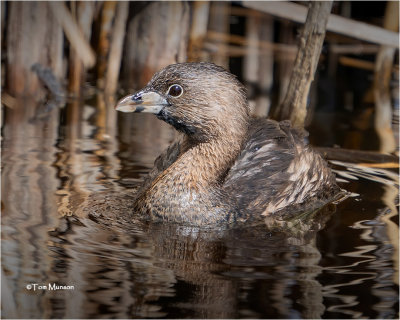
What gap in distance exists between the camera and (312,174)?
695 centimetres

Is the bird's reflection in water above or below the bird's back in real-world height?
below

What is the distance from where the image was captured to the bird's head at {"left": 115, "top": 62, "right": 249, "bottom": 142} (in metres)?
6.43

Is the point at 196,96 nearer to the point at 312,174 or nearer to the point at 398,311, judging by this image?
the point at 312,174

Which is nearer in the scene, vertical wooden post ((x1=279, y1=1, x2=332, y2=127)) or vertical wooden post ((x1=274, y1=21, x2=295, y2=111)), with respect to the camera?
vertical wooden post ((x1=279, y1=1, x2=332, y2=127))

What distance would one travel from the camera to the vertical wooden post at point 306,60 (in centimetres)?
802

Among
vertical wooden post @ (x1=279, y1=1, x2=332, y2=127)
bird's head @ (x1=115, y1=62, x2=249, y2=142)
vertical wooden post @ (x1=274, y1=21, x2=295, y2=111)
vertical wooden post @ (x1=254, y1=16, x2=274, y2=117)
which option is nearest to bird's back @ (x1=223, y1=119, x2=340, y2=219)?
bird's head @ (x1=115, y1=62, x2=249, y2=142)

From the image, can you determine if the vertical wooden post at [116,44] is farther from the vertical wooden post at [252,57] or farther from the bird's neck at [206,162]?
the bird's neck at [206,162]

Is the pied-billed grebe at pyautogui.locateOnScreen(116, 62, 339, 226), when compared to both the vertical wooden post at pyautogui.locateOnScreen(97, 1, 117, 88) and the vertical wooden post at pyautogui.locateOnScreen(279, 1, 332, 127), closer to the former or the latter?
the vertical wooden post at pyautogui.locateOnScreen(279, 1, 332, 127)

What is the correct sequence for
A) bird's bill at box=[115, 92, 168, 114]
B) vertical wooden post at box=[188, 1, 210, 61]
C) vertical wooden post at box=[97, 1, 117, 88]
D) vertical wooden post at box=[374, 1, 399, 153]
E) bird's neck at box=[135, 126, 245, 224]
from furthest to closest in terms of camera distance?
1. vertical wooden post at box=[188, 1, 210, 61]
2. vertical wooden post at box=[97, 1, 117, 88]
3. vertical wooden post at box=[374, 1, 399, 153]
4. bird's bill at box=[115, 92, 168, 114]
5. bird's neck at box=[135, 126, 245, 224]

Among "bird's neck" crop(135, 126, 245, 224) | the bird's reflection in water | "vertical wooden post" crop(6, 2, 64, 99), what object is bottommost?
the bird's reflection in water

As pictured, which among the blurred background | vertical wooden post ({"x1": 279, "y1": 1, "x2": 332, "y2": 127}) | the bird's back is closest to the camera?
the blurred background

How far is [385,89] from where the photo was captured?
12.4 meters

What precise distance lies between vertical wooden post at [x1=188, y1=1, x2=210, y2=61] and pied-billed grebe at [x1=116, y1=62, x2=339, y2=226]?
4413 millimetres

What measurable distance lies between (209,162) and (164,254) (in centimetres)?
123
